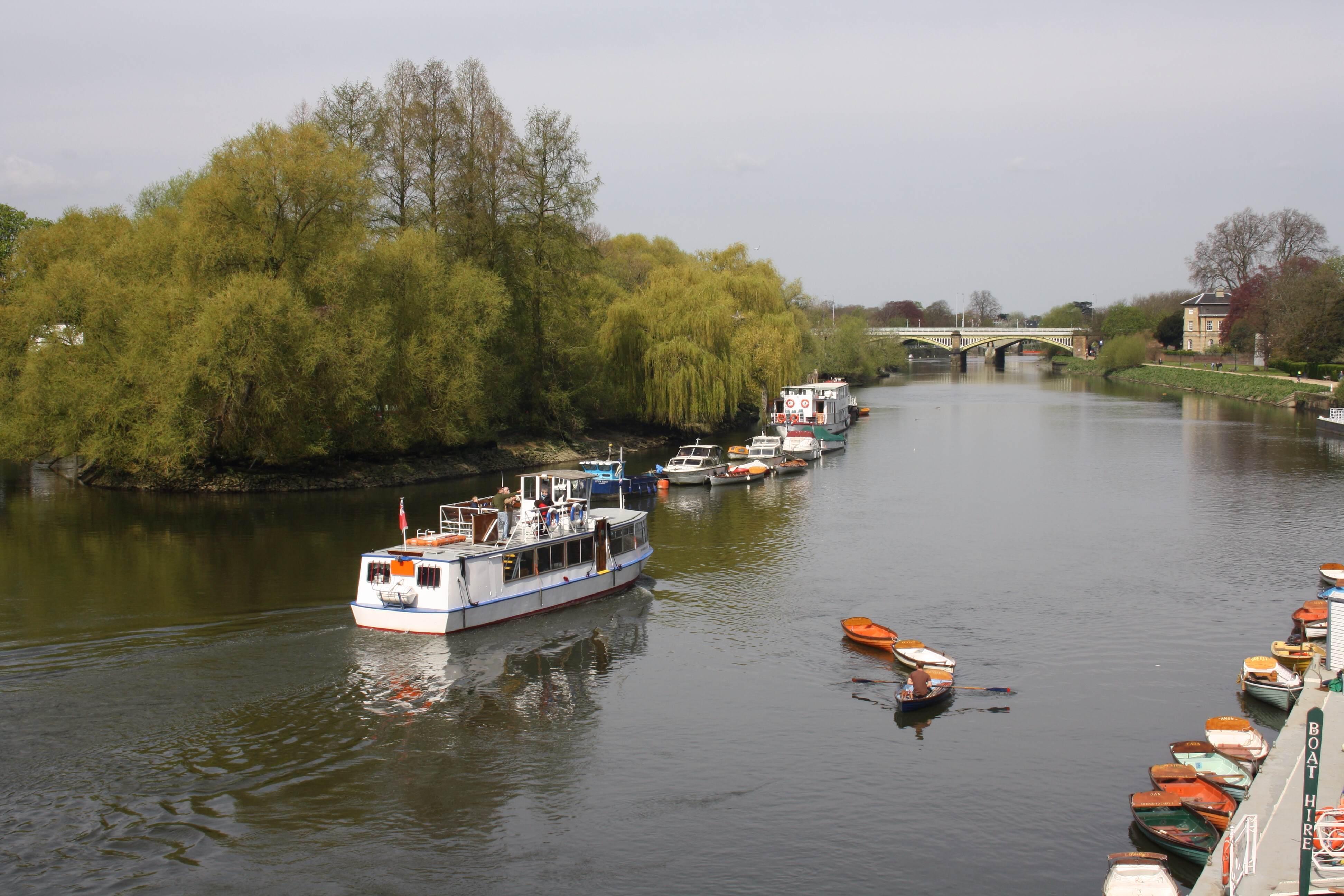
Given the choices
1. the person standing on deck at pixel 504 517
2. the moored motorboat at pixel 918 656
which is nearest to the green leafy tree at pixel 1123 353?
the moored motorboat at pixel 918 656

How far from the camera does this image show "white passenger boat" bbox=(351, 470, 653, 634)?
28.0 m

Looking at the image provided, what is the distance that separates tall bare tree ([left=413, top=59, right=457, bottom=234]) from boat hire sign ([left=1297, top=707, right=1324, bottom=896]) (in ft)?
191

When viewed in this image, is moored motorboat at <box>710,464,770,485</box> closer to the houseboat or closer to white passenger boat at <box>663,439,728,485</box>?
white passenger boat at <box>663,439,728,485</box>

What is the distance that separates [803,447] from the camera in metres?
70.3

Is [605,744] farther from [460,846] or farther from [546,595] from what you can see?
[546,595]

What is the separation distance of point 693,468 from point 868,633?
31.4 meters

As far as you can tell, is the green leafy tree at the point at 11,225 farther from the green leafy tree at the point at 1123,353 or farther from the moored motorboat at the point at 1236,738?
the green leafy tree at the point at 1123,353

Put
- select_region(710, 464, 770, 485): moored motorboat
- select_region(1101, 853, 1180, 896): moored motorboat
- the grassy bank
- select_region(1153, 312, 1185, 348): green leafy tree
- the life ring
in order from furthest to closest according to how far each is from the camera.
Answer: select_region(1153, 312, 1185, 348): green leafy tree, the grassy bank, select_region(710, 464, 770, 485): moored motorboat, select_region(1101, 853, 1180, 896): moored motorboat, the life ring

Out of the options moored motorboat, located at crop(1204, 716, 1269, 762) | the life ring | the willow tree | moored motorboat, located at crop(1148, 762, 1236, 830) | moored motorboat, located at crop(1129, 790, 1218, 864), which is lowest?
moored motorboat, located at crop(1129, 790, 1218, 864)

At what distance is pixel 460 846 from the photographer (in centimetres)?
1748

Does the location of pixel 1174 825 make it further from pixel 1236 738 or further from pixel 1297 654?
pixel 1297 654

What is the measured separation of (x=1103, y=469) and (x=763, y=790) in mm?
48803

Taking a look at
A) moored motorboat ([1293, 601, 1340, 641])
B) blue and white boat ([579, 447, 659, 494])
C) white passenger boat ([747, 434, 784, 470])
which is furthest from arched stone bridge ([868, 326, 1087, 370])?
moored motorboat ([1293, 601, 1340, 641])

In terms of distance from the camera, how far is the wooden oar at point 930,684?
23922 millimetres
